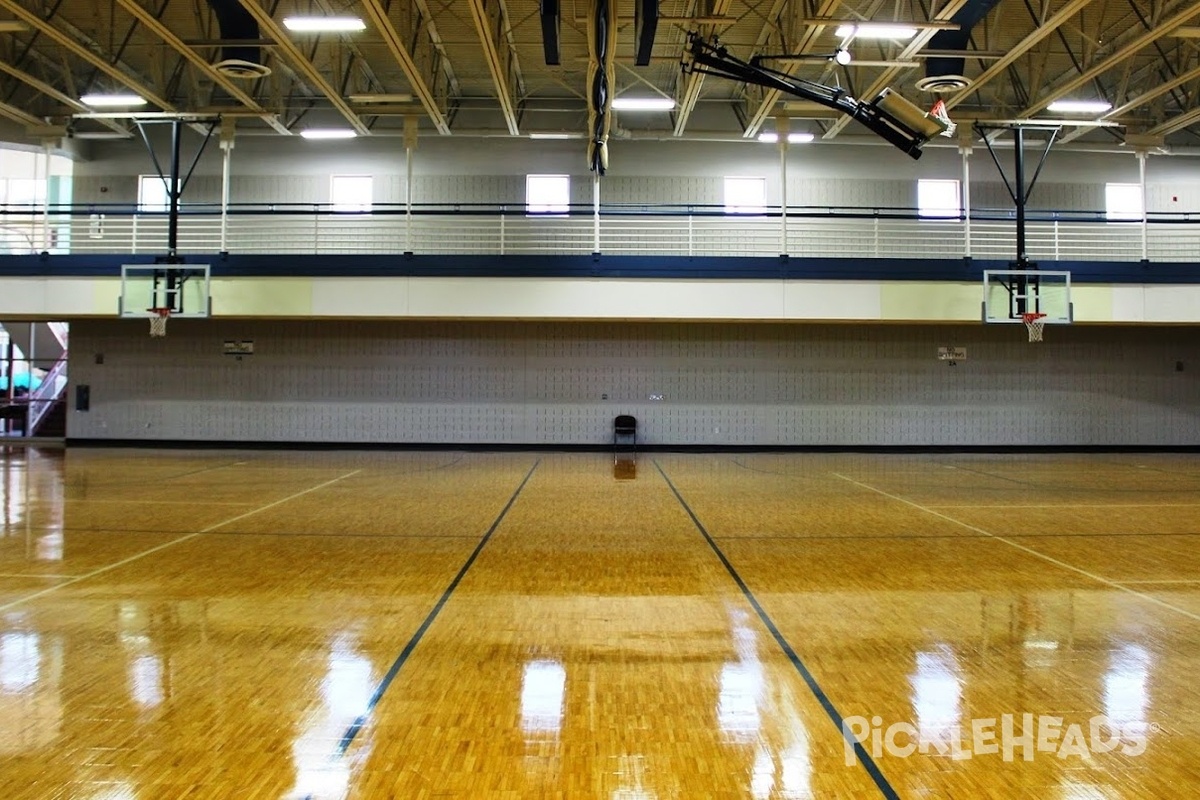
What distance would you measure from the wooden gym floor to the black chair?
8.96 metres

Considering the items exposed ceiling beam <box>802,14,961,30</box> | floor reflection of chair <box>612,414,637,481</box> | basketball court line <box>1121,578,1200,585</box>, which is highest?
exposed ceiling beam <box>802,14,961,30</box>

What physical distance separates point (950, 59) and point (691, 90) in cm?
460

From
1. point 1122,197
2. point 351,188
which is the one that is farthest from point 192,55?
point 1122,197

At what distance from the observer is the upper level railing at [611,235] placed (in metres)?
17.7

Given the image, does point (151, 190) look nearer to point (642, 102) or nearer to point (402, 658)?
point (642, 102)

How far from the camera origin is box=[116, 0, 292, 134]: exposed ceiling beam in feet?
38.5

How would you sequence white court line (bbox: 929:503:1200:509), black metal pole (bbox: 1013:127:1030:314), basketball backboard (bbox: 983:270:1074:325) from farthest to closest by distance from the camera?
basketball backboard (bbox: 983:270:1074:325), black metal pole (bbox: 1013:127:1030:314), white court line (bbox: 929:503:1200:509)

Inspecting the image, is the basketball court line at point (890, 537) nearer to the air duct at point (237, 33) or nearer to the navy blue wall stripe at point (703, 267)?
the navy blue wall stripe at point (703, 267)

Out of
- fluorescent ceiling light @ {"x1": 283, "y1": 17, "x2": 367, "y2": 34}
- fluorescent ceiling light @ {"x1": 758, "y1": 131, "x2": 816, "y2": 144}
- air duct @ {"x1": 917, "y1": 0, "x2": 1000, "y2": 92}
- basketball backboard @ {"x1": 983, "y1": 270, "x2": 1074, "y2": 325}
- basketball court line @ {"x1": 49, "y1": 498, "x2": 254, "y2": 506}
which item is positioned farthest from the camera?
fluorescent ceiling light @ {"x1": 758, "y1": 131, "x2": 816, "y2": 144}

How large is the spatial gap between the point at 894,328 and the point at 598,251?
7742mm

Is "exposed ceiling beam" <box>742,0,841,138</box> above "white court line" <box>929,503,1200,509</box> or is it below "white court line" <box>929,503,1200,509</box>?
above

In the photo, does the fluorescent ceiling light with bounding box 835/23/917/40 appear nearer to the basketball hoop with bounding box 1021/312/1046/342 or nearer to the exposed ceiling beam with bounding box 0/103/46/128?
the basketball hoop with bounding box 1021/312/1046/342

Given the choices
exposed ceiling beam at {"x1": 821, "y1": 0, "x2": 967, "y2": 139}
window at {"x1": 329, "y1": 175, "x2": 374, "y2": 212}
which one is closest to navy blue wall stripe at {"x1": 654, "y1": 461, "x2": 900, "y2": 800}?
exposed ceiling beam at {"x1": 821, "y1": 0, "x2": 967, "y2": 139}

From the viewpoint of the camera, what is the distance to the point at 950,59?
13.1 m
